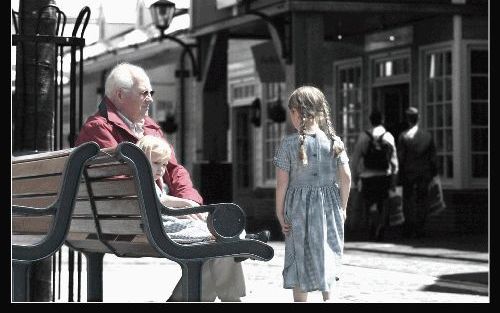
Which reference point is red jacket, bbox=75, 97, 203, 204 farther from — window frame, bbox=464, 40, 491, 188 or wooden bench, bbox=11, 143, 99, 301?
window frame, bbox=464, 40, 491, 188

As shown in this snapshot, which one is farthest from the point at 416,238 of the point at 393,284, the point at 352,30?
the point at 393,284

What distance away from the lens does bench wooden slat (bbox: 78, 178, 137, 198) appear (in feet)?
19.7

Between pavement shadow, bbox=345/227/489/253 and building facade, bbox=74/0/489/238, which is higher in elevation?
building facade, bbox=74/0/489/238

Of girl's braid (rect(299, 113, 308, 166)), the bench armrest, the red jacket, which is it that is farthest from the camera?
girl's braid (rect(299, 113, 308, 166))

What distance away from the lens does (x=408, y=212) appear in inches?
750

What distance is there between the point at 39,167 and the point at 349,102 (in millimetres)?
18134

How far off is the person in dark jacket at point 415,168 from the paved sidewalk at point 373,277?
2062mm

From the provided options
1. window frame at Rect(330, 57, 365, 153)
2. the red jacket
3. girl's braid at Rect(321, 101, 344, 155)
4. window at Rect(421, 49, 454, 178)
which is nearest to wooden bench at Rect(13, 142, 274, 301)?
the red jacket

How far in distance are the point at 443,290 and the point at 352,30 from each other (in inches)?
528

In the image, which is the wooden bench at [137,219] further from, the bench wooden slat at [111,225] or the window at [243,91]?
the window at [243,91]

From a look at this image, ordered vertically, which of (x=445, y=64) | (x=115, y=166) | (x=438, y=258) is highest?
(x=445, y=64)

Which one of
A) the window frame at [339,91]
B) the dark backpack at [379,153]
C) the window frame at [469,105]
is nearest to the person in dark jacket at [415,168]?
the dark backpack at [379,153]

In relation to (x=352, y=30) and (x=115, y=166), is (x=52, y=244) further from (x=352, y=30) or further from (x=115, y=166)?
(x=352, y=30)

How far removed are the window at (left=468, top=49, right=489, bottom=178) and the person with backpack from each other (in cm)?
283
